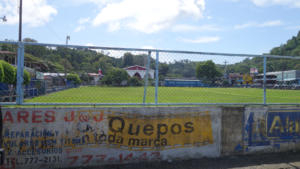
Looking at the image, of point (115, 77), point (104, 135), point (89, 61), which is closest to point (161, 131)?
point (104, 135)

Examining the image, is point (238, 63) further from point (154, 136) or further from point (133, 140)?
point (133, 140)

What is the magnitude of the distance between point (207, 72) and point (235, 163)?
2006mm

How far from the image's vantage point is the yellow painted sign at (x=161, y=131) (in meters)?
4.62

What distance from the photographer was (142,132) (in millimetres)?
4730

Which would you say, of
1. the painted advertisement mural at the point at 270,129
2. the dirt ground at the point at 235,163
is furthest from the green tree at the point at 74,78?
the painted advertisement mural at the point at 270,129

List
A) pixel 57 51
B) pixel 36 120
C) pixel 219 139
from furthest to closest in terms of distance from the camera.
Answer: pixel 219 139, pixel 57 51, pixel 36 120

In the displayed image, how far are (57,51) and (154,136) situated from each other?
262cm

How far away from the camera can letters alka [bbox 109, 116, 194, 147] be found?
181 inches

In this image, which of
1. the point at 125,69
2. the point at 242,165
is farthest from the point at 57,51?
the point at 242,165

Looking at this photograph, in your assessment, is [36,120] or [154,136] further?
[154,136]

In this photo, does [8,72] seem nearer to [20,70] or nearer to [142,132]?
[20,70]

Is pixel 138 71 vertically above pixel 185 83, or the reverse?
pixel 138 71

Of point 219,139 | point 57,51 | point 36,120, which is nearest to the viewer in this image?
point 36,120

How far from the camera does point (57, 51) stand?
4.68 meters
